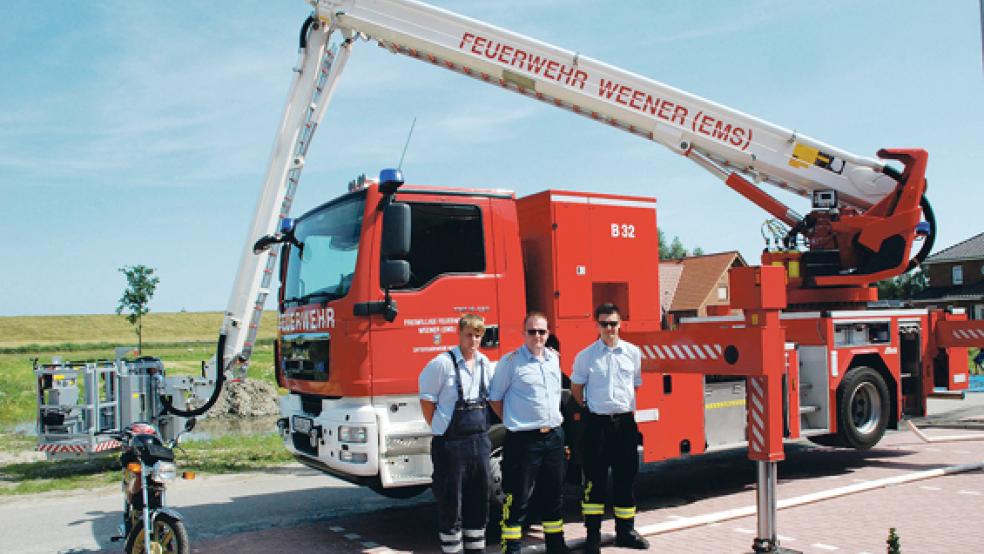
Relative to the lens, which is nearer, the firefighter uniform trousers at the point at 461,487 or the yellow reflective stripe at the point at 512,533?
the firefighter uniform trousers at the point at 461,487

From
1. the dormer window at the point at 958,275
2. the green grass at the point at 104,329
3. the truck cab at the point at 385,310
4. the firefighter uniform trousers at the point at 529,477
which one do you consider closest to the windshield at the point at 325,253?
the truck cab at the point at 385,310

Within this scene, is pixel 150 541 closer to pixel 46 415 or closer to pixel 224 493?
pixel 224 493

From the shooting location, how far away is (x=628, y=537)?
6254 mm

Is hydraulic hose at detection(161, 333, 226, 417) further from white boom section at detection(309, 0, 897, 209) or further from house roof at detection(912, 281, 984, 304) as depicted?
house roof at detection(912, 281, 984, 304)

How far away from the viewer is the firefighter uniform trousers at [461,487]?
5.18m

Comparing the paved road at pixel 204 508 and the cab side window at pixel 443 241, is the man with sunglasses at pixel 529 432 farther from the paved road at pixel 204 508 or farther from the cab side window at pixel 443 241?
the paved road at pixel 204 508

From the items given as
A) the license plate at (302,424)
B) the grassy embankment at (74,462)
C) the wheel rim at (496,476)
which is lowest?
the grassy embankment at (74,462)

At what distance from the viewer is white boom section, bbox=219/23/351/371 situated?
31.7ft

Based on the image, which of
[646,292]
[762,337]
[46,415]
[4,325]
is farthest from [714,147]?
[4,325]

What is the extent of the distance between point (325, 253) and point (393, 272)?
1.13 meters

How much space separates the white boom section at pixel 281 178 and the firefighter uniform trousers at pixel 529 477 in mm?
5077

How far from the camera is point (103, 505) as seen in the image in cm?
871

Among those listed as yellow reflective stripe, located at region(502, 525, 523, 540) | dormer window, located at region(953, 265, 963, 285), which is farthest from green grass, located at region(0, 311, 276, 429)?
dormer window, located at region(953, 265, 963, 285)

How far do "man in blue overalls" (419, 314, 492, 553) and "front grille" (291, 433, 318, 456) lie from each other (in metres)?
1.75
